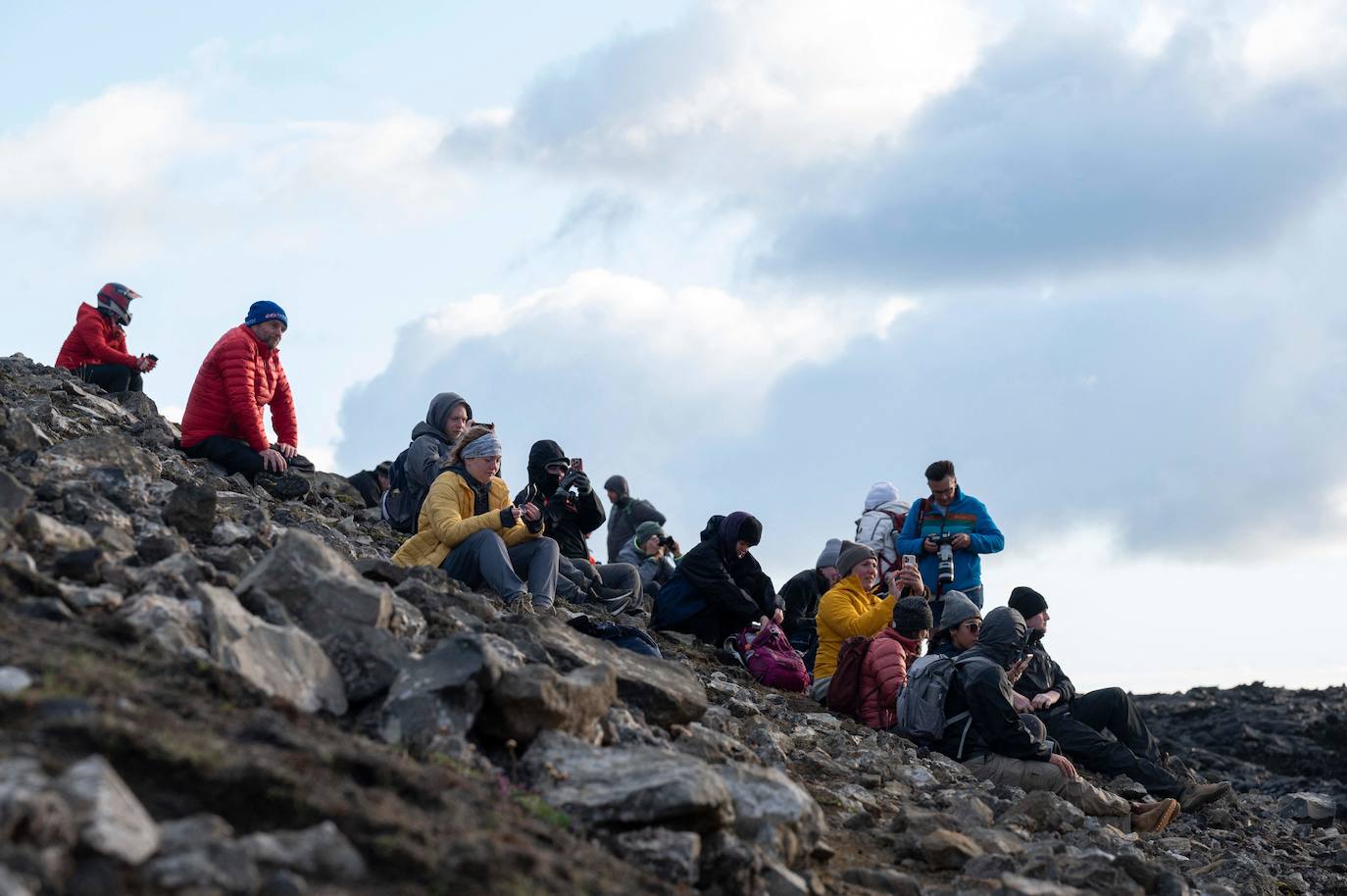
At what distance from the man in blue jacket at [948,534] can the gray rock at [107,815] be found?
11341 mm

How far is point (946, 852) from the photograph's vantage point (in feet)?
32.2

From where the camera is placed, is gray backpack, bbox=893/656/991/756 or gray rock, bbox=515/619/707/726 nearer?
gray rock, bbox=515/619/707/726

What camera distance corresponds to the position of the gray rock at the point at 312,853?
19.1 feet

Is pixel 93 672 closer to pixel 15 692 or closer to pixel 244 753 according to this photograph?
pixel 15 692

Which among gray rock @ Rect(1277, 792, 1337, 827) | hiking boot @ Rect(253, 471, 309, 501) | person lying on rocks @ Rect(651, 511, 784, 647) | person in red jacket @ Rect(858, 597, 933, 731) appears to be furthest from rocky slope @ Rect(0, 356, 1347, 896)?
gray rock @ Rect(1277, 792, 1337, 827)

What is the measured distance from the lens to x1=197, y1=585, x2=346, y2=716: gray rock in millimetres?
7996

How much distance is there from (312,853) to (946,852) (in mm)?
5128

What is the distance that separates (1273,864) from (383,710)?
961 cm

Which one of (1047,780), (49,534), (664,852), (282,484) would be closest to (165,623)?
(49,534)

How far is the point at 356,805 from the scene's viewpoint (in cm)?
648

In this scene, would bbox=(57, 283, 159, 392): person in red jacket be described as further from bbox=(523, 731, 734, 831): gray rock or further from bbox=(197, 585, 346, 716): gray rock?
bbox=(523, 731, 734, 831): gray rock

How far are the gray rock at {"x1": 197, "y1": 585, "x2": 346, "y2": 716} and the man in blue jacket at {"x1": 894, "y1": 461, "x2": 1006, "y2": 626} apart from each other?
Result: 8.93 m

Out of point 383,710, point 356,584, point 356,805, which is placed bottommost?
point 356,805

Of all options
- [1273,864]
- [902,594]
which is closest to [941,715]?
[902,594]
